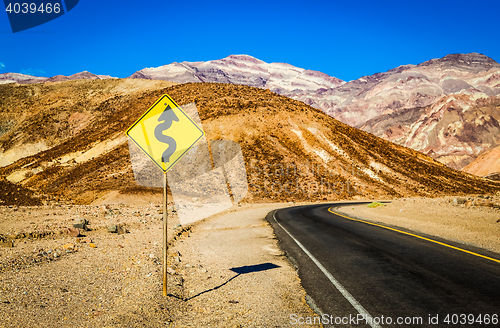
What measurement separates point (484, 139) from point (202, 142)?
9469cm

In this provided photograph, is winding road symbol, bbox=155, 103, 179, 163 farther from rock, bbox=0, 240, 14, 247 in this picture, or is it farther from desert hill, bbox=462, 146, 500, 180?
desert hill, bbox=462, 146, 500, 180

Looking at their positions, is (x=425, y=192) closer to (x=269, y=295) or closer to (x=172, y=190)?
(x=172, y=190)

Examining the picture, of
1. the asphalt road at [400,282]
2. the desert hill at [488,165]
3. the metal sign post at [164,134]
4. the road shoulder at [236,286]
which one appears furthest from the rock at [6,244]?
the desert hill at [488,165]

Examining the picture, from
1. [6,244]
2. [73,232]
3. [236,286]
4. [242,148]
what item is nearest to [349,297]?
[236,286]

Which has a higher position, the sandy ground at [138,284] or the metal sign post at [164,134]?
the metal sign post at [164,134]

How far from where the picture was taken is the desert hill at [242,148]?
42.7 meters

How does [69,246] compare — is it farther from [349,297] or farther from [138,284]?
[349,297]

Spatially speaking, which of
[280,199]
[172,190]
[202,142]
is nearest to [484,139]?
[280,199]

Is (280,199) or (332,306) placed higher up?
(332,306)

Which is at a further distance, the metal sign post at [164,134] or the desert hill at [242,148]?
the desert hill at [242,148]

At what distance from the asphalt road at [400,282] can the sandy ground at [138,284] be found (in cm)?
60

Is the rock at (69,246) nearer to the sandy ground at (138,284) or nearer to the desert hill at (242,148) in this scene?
the sandy ground at (138,284)

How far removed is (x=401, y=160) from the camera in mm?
58469

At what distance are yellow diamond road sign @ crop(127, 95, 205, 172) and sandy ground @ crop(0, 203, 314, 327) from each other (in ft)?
8.57
